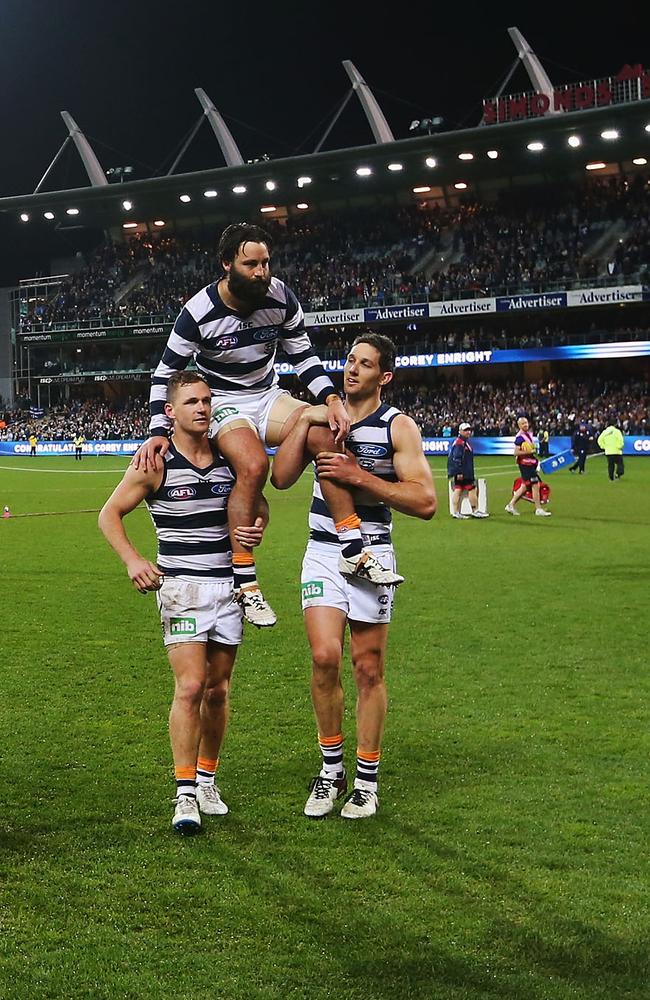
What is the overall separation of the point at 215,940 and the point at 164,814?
1.50 m

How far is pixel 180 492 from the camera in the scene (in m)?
5.45

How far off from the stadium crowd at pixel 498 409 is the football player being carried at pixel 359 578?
131 ft

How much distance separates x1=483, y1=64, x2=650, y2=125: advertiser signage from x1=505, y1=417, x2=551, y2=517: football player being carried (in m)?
30.2

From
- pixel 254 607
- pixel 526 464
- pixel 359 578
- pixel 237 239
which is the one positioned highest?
pixel 237 239

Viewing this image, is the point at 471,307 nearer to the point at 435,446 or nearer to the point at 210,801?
the point at 435,446

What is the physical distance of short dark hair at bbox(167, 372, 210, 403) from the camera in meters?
5.38

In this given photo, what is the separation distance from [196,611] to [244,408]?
3.99 feet

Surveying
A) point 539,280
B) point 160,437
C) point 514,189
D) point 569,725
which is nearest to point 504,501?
point 569,725

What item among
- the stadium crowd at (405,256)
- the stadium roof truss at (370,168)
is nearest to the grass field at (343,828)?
the stadium roof truss at (370,168)

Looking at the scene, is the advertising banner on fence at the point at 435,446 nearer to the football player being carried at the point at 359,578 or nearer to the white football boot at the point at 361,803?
the football player being carried at the point at 359,578

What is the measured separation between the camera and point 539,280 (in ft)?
173

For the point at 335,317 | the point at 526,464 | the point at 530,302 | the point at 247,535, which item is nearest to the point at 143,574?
the point at 247,535

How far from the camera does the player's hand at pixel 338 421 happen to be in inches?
211

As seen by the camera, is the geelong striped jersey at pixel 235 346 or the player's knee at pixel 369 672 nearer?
the player's knee at pixel 369 672
